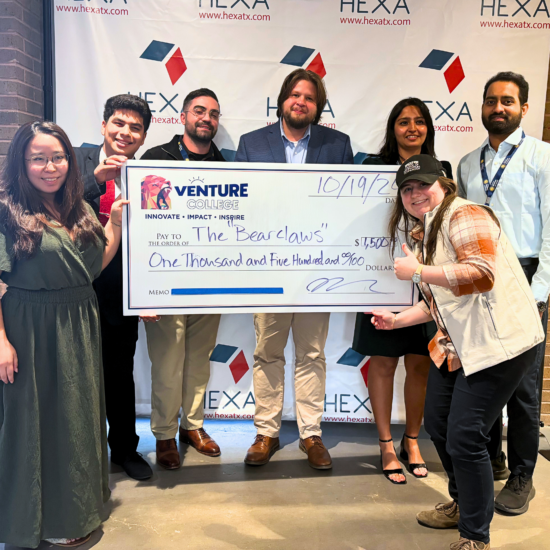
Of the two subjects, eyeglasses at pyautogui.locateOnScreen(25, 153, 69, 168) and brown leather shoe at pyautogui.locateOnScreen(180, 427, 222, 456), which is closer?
eyeglasses at pyautogui.locateOnScreen(25, 153, 69, 168)

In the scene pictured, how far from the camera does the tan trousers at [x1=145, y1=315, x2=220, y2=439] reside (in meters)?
2.54

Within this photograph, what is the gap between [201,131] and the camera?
2613 millimetres

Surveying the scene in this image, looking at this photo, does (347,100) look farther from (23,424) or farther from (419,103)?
(23,424)

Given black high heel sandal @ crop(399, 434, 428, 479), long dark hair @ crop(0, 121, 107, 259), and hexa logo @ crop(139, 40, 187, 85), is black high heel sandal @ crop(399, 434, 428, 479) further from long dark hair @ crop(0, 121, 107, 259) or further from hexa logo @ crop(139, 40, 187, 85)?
hexa logo @ crop(139, 40, 187, 85)

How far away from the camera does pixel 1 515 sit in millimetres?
1794

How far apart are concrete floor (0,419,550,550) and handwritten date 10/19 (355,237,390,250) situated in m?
1.19

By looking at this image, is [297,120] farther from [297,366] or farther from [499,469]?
[499,469]

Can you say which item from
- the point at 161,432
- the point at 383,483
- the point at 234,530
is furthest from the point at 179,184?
the point at 383,483

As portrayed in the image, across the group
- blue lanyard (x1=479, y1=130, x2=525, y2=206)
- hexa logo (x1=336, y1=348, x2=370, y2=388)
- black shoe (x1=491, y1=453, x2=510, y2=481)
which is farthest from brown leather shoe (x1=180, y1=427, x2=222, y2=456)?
blue lanyard (x1=479, y1=130, x2=525, y2=206)

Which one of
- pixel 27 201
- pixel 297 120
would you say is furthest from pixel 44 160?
pixel 297 120

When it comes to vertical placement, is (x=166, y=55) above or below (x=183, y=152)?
above

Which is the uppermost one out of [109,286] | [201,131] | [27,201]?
[201,131]

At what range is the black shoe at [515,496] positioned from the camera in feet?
7.35

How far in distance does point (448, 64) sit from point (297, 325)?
1.90 m
